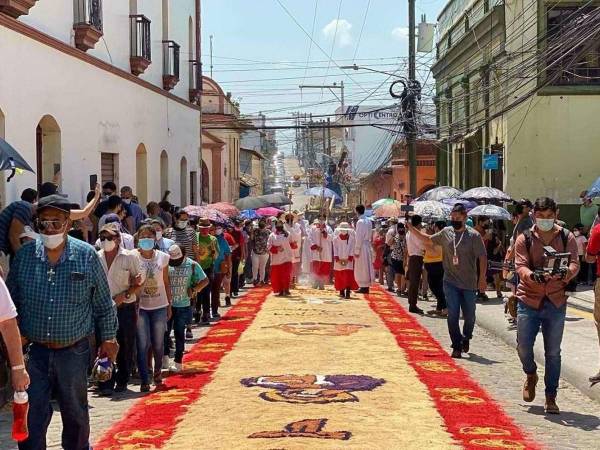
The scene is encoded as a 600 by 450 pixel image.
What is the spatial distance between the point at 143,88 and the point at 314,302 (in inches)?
271

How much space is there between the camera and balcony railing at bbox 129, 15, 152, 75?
21.9 m

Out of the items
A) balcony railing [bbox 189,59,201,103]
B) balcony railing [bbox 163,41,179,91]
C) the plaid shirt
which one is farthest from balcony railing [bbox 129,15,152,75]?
the plaid shirt

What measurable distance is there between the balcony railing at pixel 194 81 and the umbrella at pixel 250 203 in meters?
5.36

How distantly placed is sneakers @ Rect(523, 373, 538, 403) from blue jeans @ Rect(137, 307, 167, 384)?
3.81m

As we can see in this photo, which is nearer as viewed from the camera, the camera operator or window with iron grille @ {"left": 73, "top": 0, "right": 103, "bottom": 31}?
the camera operator

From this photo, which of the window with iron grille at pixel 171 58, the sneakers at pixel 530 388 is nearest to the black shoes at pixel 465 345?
the sneakers at pixel 530 388

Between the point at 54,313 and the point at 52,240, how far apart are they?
1.53 ft

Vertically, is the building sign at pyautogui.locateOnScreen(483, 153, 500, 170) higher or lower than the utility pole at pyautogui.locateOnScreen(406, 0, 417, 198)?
lower

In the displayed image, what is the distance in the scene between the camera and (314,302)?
20203 mm

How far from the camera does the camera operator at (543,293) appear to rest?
30.3 ft

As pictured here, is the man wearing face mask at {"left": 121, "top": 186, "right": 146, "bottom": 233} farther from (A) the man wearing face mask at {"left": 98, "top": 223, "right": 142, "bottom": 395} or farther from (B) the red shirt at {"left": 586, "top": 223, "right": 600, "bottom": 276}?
(B) the red shirt at {"left": 586, "top": 223, "right": 600, "bottom": 276}

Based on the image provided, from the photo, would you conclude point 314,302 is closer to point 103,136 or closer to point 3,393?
point 103,136

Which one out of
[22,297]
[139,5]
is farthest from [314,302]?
[22,297]

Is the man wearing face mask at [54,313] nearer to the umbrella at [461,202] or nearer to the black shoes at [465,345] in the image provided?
the black shoes at [465,345]
